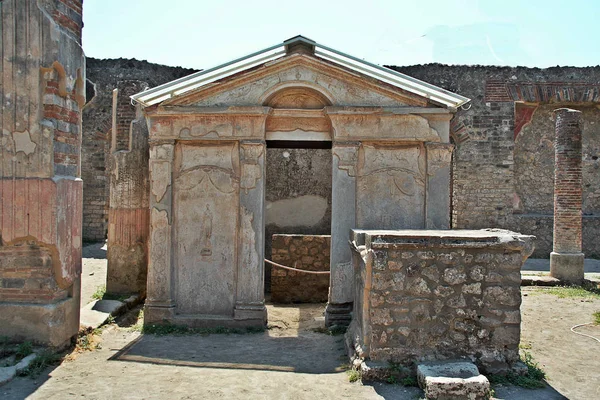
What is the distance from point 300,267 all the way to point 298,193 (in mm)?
2665

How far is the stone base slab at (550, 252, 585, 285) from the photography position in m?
10.3

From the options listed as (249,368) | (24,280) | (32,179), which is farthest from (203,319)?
(32,179)

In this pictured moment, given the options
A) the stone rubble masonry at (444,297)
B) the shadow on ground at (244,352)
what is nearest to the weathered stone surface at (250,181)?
the shadow on ground at (244,352)

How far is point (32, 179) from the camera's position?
16.6 feet

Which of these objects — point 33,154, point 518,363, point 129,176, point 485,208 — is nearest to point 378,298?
point 518,363

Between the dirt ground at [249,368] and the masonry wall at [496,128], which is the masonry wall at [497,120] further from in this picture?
the dirt ground at [249,368]

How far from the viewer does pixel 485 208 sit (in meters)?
13.8

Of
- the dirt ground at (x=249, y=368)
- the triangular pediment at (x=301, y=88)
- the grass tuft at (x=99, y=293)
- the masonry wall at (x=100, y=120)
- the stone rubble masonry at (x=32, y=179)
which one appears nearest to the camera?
the dirt ground at (x=249, y=368)

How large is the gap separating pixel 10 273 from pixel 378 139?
14.4ft

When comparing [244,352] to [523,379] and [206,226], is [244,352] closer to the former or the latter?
[206,226]

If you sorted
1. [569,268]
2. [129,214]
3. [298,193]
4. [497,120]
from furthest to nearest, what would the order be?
[497,120] < [298,193] < [569,268] < [129,214]

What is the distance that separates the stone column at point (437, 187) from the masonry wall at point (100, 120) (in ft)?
30.7

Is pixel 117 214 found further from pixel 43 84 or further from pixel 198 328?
pixel 43 84

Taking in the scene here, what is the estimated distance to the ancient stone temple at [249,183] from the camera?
6.60m
